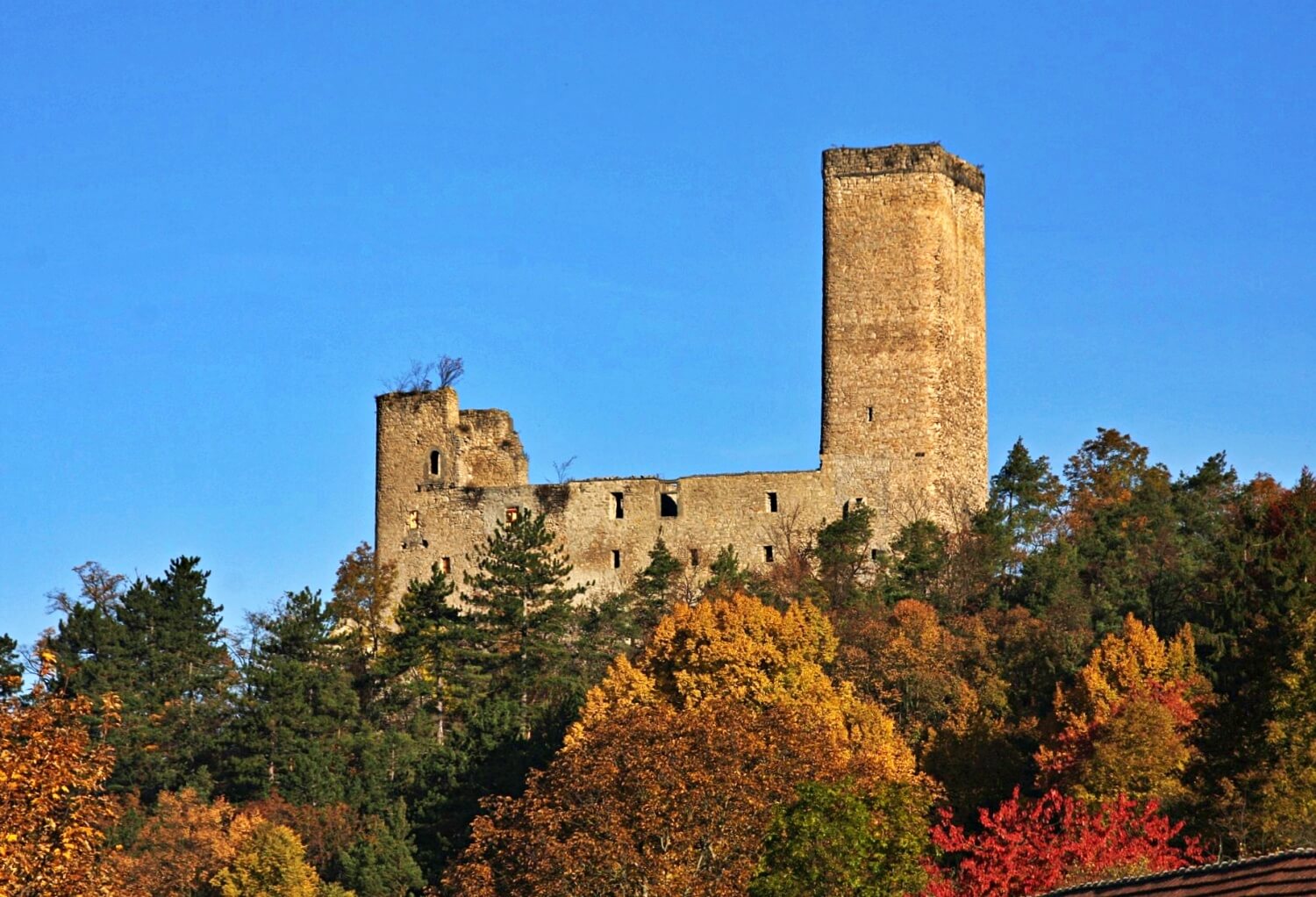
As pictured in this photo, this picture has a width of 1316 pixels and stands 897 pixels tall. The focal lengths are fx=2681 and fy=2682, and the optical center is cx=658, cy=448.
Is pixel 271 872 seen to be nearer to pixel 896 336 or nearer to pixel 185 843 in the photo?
pixel 185 843

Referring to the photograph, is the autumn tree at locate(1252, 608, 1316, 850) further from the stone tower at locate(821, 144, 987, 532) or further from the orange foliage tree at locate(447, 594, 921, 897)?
the stone tower at locate(821, 144, 987, 532)

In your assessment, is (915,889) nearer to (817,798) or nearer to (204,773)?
(817,798)

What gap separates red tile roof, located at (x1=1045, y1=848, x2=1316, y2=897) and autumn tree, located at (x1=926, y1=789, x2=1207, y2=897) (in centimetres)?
1105

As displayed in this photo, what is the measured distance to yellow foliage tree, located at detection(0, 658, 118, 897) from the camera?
21.8m

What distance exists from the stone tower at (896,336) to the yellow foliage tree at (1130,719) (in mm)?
7807

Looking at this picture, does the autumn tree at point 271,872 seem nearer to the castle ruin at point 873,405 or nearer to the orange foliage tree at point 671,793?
the orange foliage tree at point 671,793

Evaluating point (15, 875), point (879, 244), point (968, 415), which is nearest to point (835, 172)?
point (879, 244)

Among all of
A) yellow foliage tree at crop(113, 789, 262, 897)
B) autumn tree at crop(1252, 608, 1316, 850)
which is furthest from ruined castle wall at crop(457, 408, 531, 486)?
autumn tree at crop(1252, 608, 1316, 850)

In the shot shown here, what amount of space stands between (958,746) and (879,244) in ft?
39.8

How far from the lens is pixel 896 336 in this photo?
49.3m

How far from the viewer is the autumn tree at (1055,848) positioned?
106 ft

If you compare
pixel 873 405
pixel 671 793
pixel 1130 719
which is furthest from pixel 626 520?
pixel 671 793

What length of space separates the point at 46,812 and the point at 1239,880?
9.83m

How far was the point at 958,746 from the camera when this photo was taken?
134ft
